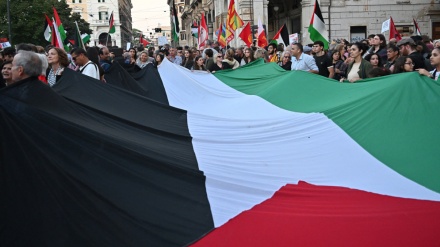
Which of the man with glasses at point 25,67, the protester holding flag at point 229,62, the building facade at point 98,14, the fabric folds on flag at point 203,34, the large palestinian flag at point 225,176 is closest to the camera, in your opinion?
the large palestinian flag at point 225,176

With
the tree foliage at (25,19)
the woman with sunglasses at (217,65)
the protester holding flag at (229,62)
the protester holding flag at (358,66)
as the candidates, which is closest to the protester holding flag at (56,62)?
the protester holding flag at (358,66)

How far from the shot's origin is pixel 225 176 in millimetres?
4258

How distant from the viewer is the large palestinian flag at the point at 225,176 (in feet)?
11.5

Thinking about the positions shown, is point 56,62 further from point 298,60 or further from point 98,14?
point 98,14

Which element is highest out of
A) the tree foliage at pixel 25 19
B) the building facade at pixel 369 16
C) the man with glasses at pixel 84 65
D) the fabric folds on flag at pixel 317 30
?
the tree foliage at pixel 25 19

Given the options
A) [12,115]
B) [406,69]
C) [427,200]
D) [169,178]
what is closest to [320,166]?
[427,200]

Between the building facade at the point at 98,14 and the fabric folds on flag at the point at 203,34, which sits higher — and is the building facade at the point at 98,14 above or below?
above

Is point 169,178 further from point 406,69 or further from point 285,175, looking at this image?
point 406,69

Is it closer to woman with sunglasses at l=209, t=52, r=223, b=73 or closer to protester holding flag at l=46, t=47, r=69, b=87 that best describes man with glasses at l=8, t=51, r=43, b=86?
protester holding flag at l=46, t=47, r=69, b=87

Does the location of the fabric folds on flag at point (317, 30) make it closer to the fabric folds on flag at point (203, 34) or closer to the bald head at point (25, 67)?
the fabric folds on flag at point (203, 34)

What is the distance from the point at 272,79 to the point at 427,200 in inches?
206

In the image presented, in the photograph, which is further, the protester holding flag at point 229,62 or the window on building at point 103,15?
the window on building at point 103,15

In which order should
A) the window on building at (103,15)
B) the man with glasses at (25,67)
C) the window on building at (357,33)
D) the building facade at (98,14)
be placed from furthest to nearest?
the window on building at (103,15)
the building facade at (98,14)
the window on building at (357,33)
the man with glasses at (25,67)

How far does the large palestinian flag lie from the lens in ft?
11.5
